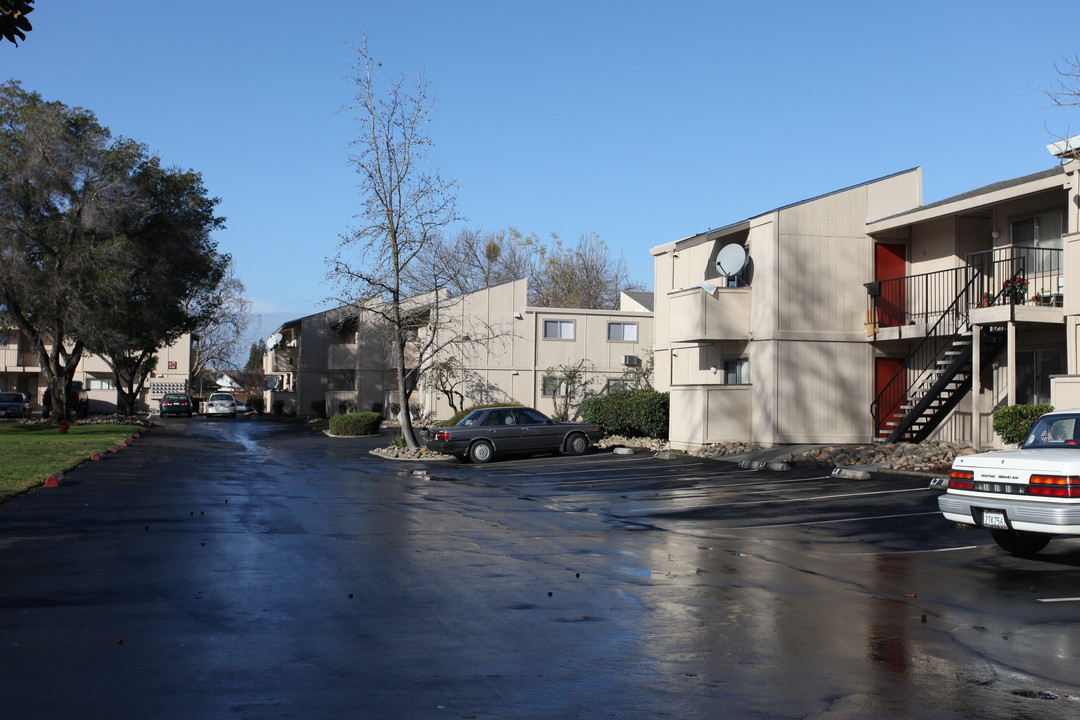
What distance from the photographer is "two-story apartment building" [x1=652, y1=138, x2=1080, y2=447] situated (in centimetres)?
2270

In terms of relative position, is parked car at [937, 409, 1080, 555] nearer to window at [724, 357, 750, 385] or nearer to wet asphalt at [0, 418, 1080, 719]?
wet asphalt at [0, 418, 1080, 719]

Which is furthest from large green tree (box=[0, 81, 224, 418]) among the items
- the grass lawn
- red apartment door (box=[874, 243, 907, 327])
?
red apartment door (box=[874, 243, 907, 327])

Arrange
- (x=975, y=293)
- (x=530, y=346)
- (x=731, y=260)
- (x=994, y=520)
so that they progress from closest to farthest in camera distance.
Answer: (x=994, y=520)
(x=975, y=293)
(x=731, y=260)
(x=530, y=346)

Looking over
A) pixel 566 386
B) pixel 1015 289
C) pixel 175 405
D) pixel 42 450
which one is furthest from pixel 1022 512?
pixel 175 405

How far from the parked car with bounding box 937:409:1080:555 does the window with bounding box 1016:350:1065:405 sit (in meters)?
10.7

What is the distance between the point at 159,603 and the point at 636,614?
3.90 meters

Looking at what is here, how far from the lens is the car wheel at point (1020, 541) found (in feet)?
36.2

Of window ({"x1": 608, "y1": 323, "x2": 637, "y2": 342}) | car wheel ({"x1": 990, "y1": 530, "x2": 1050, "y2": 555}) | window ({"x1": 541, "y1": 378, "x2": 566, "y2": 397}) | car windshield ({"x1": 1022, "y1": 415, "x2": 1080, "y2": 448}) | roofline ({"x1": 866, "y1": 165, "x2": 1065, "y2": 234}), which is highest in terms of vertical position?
roofline ({"x1": 866, "y1": 165, "x2": 1065, "y2": 234})

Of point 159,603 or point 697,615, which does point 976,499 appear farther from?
point 159,603

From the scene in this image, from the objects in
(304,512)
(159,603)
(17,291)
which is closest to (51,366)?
(17,291)

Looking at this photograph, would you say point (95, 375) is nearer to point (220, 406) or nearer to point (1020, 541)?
point (220, 406)

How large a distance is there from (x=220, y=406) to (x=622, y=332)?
3209 centimetres

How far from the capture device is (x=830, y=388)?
2528 centimetres

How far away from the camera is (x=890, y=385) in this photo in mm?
25469
